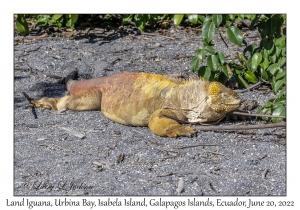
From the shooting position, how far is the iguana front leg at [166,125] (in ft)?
22.2

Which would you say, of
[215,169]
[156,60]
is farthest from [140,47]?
[215,169]

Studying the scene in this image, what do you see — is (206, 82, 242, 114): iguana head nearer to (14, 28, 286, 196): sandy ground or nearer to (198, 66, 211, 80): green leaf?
(14, 28, 286, 196): sandy ground

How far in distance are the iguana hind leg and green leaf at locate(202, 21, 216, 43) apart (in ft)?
5.37

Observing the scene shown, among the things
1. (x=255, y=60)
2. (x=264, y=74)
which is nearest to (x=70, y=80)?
(x=255, y=60)

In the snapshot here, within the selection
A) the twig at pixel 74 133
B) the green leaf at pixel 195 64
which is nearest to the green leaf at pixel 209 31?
the green leaf at pixel 195 64

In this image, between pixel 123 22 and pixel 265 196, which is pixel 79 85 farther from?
pixel 265 196

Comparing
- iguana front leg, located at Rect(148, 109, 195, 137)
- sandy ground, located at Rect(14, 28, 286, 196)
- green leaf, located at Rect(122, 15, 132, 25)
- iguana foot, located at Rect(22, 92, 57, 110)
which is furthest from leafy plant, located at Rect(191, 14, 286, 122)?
green leaf, located at Rect(122, 15, 132, 25)

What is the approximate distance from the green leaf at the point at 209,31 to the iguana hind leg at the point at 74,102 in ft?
5.37

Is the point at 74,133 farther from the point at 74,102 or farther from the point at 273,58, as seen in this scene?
the point at 273,58

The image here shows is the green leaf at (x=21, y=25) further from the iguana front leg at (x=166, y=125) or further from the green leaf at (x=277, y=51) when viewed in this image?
the green leaf at (x=277, y=51)

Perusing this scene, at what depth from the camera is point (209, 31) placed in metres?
7.21

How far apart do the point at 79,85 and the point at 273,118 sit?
278cm

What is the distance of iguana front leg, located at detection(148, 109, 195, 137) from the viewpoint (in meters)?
6.77

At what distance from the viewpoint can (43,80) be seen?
8.79m
